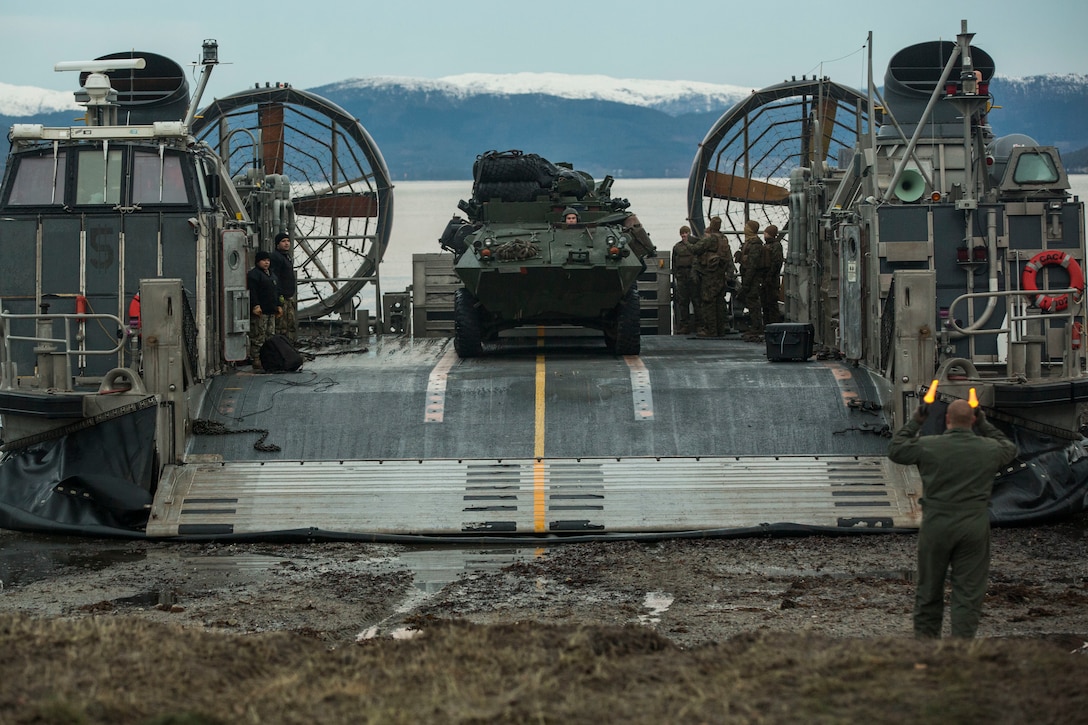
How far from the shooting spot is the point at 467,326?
512 inches

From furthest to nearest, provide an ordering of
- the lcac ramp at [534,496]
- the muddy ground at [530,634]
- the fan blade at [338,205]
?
the fan blade at [338,205] < the lcac ramp at [534,496] < the muddy ground at [530,634]

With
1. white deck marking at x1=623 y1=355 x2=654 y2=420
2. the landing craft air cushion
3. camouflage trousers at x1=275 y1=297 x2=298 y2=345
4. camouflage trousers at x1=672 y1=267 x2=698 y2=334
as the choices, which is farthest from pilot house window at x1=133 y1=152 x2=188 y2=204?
camouflage trousers at x1=672 y1=267 x2=698 y2=334

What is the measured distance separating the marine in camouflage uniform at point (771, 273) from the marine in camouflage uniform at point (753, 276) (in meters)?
0.05

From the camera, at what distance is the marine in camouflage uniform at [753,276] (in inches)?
620

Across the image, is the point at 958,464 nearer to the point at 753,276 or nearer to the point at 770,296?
the point at 753,276

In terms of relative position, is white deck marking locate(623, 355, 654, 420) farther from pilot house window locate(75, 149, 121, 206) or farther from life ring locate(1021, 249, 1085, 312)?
pilot house window locate(75, 149, 121, 206)

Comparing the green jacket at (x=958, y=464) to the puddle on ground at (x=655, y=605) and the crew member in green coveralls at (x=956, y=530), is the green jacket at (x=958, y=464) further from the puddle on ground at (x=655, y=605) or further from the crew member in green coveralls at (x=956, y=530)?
the puddle on ground at (x=655, y=605)

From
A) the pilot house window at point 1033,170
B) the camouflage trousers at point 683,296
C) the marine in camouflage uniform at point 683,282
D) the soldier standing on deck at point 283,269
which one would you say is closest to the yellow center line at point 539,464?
the soldier standing on deck at point 283,269

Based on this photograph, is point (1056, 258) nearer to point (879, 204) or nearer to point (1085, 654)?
point (879, 204)

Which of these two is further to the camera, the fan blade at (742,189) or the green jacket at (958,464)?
the fan blade at (742,189)

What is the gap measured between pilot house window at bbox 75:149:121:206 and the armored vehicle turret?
9.04ft

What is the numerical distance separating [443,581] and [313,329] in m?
9.84

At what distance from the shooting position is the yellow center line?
944 cm

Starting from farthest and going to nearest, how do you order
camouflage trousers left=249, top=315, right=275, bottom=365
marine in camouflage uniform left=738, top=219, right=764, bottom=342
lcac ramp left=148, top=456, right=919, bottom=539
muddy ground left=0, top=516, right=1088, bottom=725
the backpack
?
marine in camouflage uniform left=738, top=219, right=764, bottom=342
camouflage trousers left=249, top=315, right=275, bottom=365
the backpack
lcac ramp left=148, top=456, right=919, bottom=539
muddy ground left=0, top=516, right=1088, bottom=725
